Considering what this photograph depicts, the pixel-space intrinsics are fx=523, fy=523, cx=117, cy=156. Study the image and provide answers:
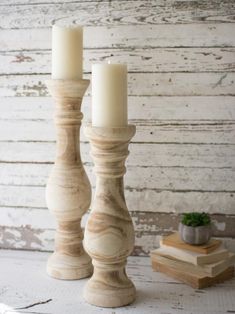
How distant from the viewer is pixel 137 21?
116 centimetres

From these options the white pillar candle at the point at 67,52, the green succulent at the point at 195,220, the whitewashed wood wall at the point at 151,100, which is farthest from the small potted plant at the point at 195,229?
the white pillar candle at the point at 67,52

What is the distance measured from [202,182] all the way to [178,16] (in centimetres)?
37

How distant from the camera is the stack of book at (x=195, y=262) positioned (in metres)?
1.02

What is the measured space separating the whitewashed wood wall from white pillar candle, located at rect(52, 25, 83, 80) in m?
0.15

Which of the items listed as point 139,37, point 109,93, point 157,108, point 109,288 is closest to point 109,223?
point 109,288

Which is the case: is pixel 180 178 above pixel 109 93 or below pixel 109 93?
below

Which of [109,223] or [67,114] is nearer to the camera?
[109,223]

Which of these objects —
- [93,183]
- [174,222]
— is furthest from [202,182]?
[93,183]

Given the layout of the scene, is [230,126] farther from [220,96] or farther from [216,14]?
[216,14]

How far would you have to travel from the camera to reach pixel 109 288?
938 mm

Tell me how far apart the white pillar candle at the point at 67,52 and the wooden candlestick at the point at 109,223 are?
0.19 metres

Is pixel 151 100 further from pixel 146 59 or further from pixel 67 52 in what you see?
pixel 67 52

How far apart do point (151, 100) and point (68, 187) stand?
0.28 metres

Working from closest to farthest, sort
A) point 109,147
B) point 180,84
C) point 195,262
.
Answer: point 109,147 → point 195,262 → point 180,84
